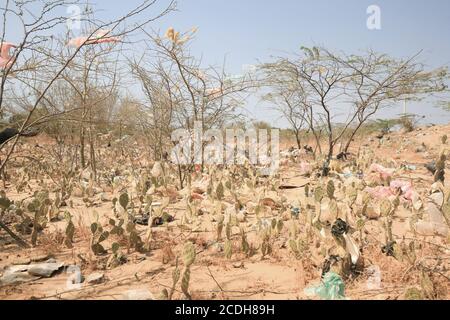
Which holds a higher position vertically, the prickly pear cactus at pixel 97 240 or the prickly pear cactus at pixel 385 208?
the prickly pear cactus at pixel 385 208

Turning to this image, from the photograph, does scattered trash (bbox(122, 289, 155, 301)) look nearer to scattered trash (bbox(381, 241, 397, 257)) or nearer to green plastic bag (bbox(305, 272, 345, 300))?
Answer: green plastic bag (bbox(305, 272, 345, 300))

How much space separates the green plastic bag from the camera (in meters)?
2.24

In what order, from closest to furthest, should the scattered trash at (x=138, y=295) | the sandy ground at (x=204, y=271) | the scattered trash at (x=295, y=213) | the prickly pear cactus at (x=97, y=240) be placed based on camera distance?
the scattered trash at (x=138, y=295) < the sandy ground at (x=204, y=271) < the prickly pear cactus at (x=97, y=240) < the scattered trash at (x=295, y=213)

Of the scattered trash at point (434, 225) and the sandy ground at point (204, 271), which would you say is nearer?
the sandy ground at point (204, 271)

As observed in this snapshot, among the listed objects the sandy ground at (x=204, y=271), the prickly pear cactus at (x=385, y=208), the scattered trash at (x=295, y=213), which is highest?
the prickly pear cactus at (x=385, y=208)

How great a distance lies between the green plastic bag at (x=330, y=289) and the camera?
2238 millimetres

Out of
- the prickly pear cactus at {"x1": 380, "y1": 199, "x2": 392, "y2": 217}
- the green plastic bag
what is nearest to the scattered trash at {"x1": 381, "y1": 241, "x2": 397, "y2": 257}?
the prickly pear cactus at {"x1": 380, "y1": 199, "x2": 392, "y2": 217}

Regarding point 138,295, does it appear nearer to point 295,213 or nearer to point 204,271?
point 204,271

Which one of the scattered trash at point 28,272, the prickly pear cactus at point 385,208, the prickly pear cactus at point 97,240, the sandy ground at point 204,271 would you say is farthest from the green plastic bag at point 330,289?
the scattered trash at point 28,272

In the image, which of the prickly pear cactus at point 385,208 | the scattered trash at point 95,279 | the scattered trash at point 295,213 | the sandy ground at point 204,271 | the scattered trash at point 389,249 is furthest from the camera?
the scattered trash at point 295,213

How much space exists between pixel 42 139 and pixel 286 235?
→ 34.8ft

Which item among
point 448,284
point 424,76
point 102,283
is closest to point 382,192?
point 448,284

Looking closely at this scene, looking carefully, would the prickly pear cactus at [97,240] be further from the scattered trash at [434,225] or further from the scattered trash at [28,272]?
the scattered trash at [434,225]

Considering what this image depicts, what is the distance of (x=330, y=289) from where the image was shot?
7.44 feet
